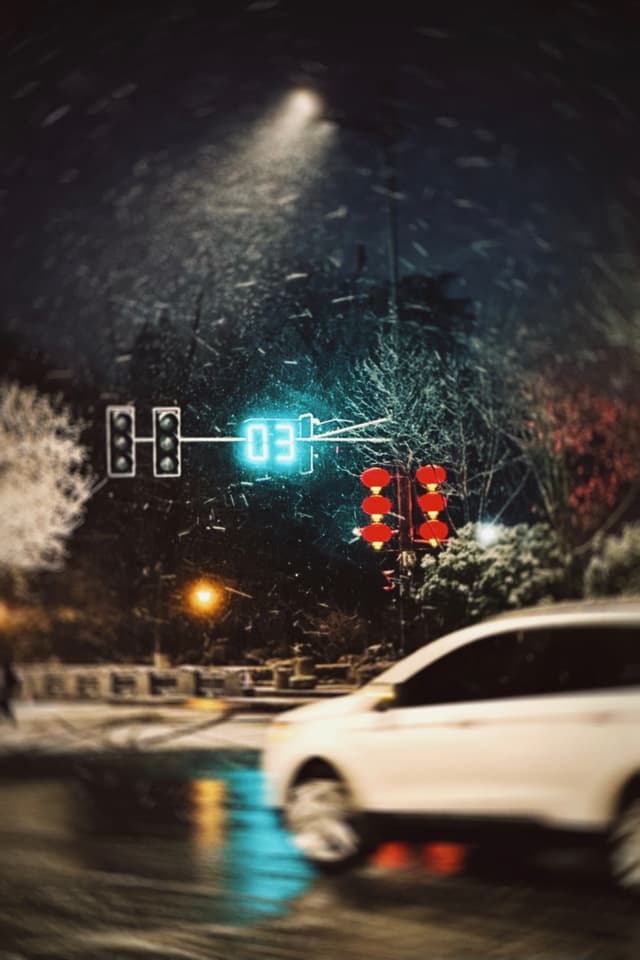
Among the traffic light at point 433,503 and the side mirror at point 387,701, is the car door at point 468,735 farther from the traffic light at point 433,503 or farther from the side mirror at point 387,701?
the traffic light at point 433,503

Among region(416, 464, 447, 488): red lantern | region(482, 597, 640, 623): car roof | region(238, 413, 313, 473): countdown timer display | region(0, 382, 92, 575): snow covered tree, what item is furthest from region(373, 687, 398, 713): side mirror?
region(0, 382, 92, 575): snow covered tree

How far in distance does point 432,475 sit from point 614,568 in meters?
1.34

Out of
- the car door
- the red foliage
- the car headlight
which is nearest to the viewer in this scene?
the car door

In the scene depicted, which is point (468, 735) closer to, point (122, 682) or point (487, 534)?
point (487, 534)

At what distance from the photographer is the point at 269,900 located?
20.3 feet

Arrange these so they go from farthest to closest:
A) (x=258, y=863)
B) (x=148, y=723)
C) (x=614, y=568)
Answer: (x=148, y=723), (x=258, y=863), (x=614, y=568)

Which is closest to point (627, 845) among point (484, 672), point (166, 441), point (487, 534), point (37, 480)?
point (484, 672)

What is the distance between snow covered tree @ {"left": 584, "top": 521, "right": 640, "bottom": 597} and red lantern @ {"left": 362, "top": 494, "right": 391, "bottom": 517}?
4.18 feet

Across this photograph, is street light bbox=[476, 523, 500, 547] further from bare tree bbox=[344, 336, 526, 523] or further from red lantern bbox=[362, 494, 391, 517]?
red lantern bbox=[362, 494, 391, 517]

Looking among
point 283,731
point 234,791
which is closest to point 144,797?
point 234,791

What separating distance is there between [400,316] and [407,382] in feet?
1.36

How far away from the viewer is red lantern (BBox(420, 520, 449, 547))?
4536 millimetres

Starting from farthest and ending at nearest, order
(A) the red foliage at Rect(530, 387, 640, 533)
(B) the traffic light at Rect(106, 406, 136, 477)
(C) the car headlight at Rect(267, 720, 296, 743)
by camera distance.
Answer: (C) the car headlight at Rect(267, 720, 296, 743)
(A) the red foliage at Rect(530, 387, 640, 533)
(B) the traffic light at Rect(106, 406, 136, 477)

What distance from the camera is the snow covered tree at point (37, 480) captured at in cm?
568
